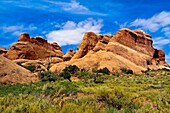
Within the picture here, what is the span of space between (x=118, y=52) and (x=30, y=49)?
3454cm

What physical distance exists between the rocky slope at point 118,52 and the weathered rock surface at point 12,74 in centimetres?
3205

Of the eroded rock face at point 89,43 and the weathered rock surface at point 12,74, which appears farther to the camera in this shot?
the eroded rock face at point 89,43

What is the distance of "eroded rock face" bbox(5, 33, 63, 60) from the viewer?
3654 inches

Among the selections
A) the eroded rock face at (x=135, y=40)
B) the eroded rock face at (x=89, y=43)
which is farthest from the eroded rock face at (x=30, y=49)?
the eroded rock face at (x=135, y=40)

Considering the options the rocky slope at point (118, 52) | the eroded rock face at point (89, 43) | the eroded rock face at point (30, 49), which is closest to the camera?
the rocky slope at point (118, 52)

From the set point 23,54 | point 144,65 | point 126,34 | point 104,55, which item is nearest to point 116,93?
point 104,55

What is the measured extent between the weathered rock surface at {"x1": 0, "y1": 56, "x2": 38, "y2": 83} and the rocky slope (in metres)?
32.0

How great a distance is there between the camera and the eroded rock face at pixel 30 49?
3654 inches

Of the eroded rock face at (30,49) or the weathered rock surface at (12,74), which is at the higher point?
the eroded rock face at (30,49)

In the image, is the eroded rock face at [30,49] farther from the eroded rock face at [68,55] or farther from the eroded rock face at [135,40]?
the eroded rock face at [135,40]

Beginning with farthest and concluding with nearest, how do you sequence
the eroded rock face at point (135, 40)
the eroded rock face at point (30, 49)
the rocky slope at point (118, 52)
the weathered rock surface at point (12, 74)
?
the eroded rock face at point (30, 49)
the eroded rock face at point (135, 40)
the rocky slope at point (118, 52)
the weathered rock surface at point (12, 74)

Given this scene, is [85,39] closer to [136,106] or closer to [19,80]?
[19,80]

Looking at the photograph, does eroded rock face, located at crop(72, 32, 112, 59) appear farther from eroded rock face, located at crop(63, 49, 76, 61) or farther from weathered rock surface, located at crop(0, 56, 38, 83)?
weathered rock surface, located at crop(0, 56, 38, 83)

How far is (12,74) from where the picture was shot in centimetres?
3381
